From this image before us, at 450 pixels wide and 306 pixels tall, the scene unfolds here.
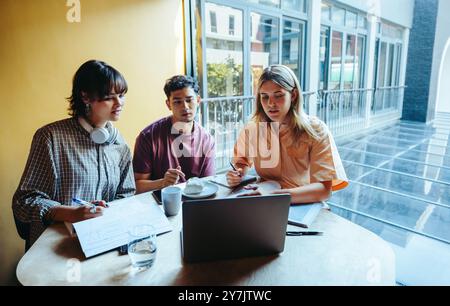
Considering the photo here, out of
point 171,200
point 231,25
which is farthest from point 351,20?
point 171,200

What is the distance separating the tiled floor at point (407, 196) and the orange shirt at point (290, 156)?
41.1 inches

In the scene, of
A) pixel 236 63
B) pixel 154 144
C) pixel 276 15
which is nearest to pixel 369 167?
pixel 236 63

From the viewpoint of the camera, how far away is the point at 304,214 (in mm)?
1139

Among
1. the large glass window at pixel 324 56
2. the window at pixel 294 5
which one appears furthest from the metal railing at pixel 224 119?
the large glass window at pixel 324 56

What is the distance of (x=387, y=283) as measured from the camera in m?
0.77

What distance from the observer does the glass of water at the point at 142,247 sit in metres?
0.83

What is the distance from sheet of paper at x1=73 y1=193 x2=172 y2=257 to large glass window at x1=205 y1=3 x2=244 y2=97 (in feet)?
9.87

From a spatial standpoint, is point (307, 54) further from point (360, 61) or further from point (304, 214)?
point (304, 214)

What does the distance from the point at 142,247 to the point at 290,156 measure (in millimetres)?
918

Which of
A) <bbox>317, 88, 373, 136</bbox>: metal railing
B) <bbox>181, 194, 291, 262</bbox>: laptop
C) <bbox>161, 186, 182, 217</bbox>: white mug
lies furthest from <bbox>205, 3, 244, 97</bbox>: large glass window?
<bbox>181, 194, 291, 262</bbox>: laptop

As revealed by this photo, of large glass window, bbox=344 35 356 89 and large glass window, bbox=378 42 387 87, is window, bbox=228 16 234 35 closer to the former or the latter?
large glass window, bbox=344 35 356 89
